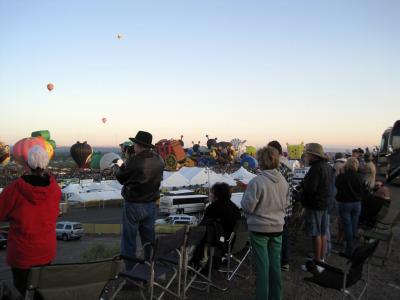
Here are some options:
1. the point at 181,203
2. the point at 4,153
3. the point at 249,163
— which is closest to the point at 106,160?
the point at 249,163

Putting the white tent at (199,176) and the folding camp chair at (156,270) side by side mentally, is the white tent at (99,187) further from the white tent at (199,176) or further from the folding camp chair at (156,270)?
the folding camp chair at (156,270)

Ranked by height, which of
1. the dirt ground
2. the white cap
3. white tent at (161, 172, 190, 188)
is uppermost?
the white cap

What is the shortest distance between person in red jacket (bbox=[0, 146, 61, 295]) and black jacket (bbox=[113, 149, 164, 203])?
4.16 ft

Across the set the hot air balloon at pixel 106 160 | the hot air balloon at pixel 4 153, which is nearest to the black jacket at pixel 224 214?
the hot air balloon at pixel 4 153

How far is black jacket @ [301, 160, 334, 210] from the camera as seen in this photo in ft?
15.8

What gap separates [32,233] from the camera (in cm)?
291

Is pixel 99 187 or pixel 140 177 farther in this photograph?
pixel 99 187

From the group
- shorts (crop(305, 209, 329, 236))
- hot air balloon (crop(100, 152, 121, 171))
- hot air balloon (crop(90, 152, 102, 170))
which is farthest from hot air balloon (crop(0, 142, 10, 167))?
hot air balloon (crop(90, 152, 102, 170))

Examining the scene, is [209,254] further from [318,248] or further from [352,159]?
[352,159]

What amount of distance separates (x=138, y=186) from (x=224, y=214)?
1070mm

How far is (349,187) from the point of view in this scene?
18.6ft

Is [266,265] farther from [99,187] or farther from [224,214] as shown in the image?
[99,187]

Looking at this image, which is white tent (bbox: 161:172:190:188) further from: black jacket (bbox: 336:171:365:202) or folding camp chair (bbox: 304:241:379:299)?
folding camp chair (bbox: 304:241:379:299)

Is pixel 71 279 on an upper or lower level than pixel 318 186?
lower
